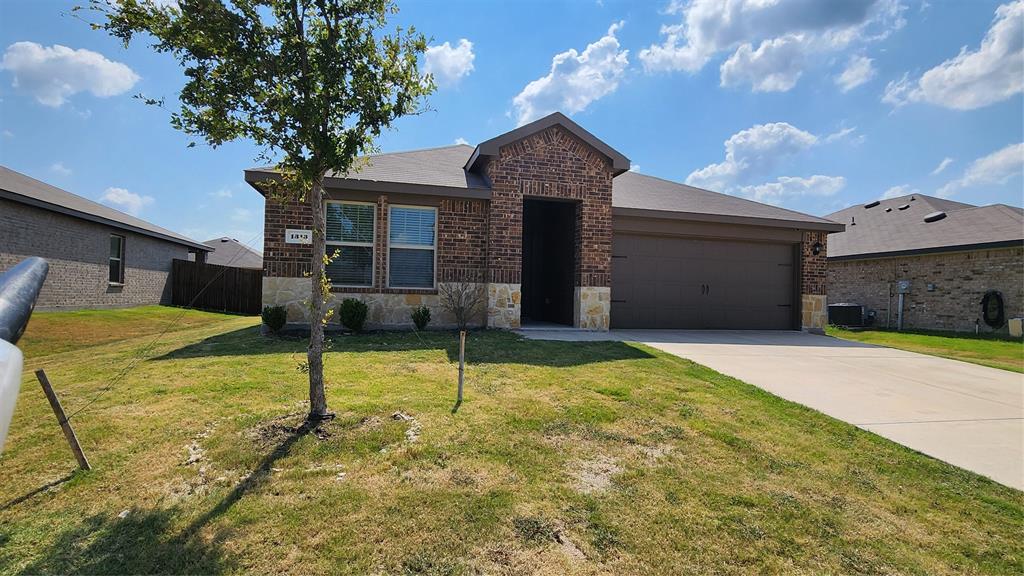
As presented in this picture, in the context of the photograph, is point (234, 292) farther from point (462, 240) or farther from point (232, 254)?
point (232, 254)

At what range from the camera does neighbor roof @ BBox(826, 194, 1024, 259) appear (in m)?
14.2

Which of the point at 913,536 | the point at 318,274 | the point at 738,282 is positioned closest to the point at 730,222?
the point at 738,282

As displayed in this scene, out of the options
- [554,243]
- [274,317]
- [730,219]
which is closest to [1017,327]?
[730,219]

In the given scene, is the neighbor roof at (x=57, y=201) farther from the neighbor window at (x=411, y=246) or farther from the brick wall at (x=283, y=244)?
the neighbor window at (x=411, y=246)

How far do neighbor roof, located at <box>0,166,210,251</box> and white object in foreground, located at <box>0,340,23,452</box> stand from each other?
14.5m

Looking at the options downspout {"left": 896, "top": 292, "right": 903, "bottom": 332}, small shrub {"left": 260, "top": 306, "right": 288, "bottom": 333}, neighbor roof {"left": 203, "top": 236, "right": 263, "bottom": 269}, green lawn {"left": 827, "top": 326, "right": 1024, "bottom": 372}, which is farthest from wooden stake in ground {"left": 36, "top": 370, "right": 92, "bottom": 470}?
neighbor roof {"left": 203, "top": 236, "right": 263, "bottom": 269}

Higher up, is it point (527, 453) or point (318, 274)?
point (318, 274)

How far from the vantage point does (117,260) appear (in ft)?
52.7

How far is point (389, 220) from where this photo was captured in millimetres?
9703

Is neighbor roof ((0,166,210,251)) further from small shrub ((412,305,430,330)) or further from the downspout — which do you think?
the downspout

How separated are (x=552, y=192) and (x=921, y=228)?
1570 cm

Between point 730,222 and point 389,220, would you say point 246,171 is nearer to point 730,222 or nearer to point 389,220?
point 389,220

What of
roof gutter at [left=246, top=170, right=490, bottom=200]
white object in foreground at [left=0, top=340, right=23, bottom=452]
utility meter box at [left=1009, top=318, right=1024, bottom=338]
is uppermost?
roof gutter at [left=246, top=170, right=490, bottom=200]

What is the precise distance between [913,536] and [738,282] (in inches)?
388
